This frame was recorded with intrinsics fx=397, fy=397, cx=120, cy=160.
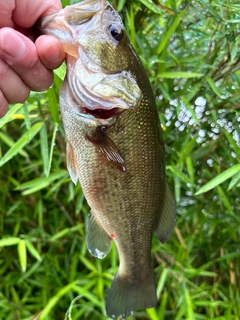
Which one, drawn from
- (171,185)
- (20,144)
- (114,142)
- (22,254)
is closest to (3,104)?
(114,142)

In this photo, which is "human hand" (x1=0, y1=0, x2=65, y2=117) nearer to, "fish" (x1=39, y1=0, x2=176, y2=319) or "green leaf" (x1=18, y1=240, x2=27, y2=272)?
"fish" (x1=39, y1=0, x2=176, y2=319)

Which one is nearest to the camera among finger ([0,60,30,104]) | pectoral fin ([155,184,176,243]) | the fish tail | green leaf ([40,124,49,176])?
finger ([0,60,30,104])

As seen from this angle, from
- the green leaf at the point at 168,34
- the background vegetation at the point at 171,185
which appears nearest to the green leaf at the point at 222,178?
the background vegetation at the point at 171,185

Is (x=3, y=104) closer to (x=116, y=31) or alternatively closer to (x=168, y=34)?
(x=116, y=31)

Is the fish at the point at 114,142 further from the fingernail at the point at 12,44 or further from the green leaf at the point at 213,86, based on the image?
the green leaf at the point at 213,86

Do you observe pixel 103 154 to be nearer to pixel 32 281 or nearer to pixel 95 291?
pixel 95 291

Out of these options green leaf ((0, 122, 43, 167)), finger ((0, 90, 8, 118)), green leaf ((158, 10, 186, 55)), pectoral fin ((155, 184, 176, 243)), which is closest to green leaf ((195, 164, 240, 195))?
pectoral fin ((155, 184, 176, 243))
